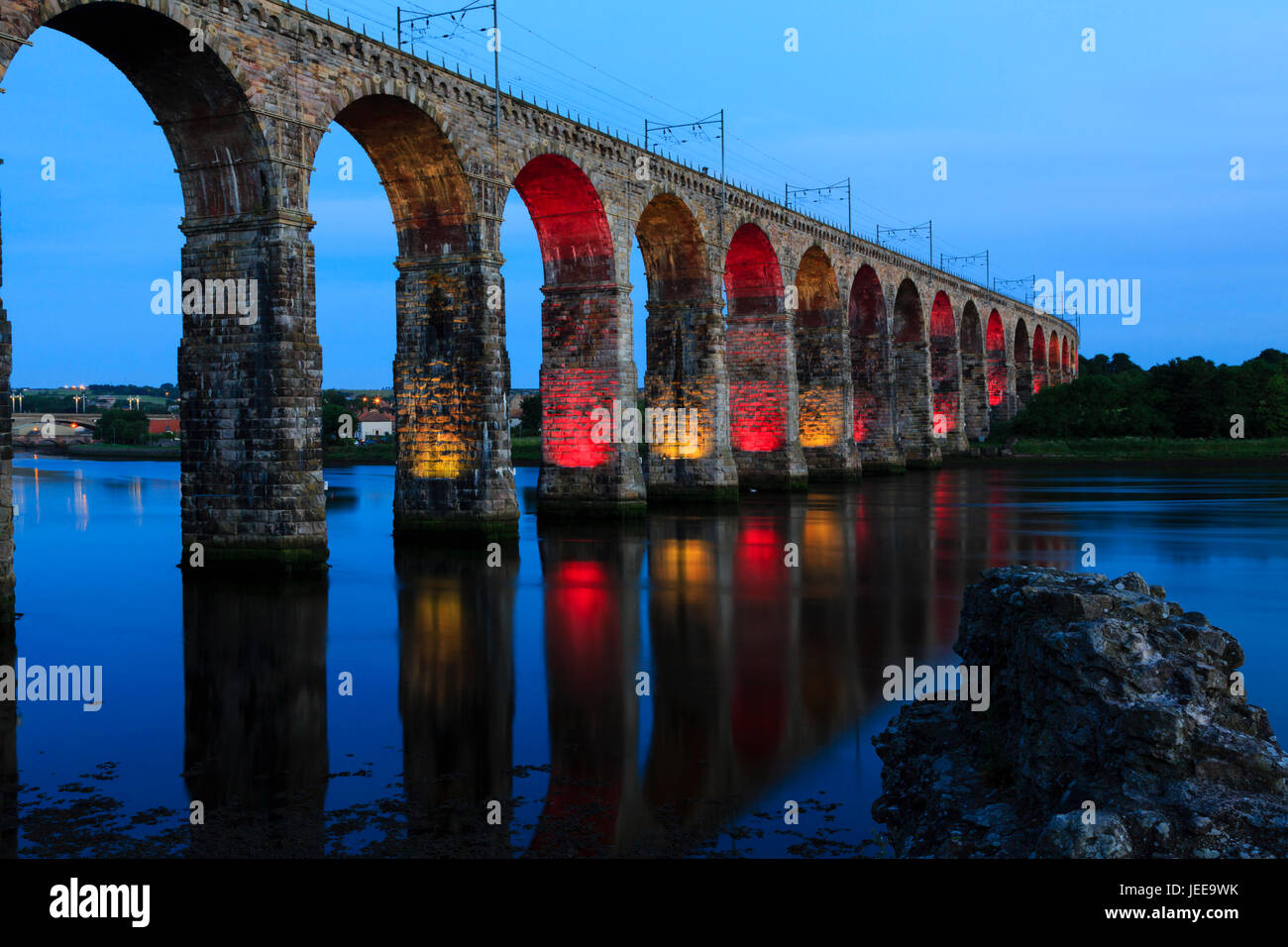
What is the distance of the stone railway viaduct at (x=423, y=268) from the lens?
1747 centimetres

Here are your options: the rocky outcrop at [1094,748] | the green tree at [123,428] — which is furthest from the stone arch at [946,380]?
the green tree at [123,428]

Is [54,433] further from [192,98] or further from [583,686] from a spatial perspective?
[583,686]

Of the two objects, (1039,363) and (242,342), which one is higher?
(1039,363)

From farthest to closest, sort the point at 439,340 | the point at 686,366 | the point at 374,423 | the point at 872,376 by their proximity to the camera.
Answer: the point at 374,423
the point at 872,376
the point at 686,366
the point at 439,340

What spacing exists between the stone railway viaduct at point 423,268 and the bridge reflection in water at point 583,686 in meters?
2.04

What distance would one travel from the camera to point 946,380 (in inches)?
2552

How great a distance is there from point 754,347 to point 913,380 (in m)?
19.5

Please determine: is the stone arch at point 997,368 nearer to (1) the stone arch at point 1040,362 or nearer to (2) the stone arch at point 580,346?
(1) the stone arch at point 1040,362

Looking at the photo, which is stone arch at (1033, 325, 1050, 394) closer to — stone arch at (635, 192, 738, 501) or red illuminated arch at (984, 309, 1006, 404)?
red illuminated arch at (984, 309, 1006, 404)

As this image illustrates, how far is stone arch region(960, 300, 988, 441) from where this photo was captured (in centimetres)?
7019

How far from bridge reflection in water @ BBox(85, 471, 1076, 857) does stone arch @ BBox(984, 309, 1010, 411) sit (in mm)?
58924

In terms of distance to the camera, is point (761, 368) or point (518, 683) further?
point (761, 368)

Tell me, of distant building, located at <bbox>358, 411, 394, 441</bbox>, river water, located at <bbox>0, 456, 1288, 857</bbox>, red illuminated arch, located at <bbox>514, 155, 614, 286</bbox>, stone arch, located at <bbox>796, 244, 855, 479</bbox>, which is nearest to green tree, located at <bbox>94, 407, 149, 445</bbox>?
distant building, located at <bbox>358, 411, 394, 441</bbox>

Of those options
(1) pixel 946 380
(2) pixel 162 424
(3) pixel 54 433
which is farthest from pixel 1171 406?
(2) pixel 162 424
